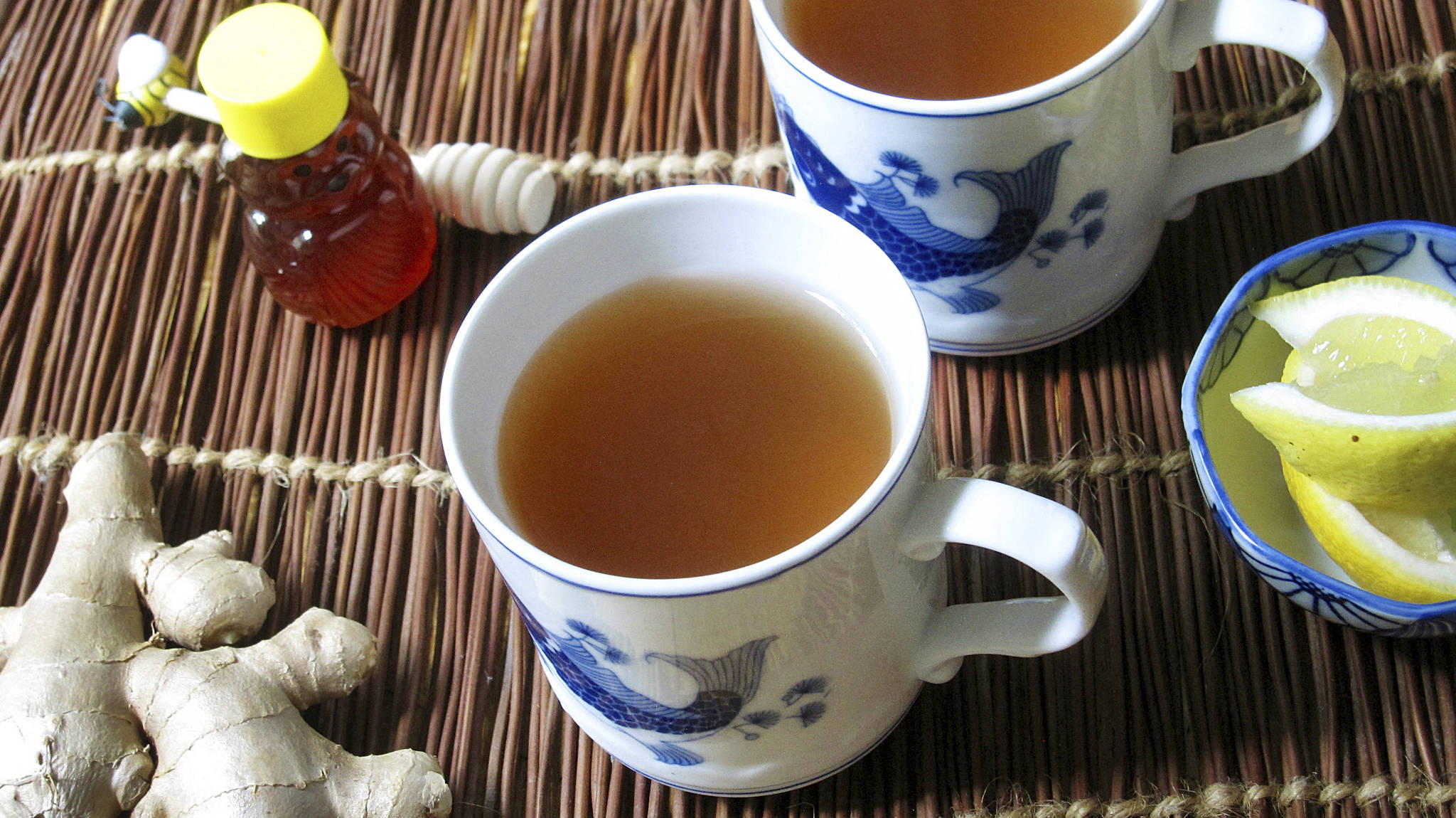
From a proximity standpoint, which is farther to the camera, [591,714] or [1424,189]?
[1424,189]

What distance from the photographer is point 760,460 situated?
2.36 feet

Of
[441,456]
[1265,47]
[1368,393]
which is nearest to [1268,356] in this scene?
[1368,393]

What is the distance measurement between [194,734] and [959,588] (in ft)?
1.58

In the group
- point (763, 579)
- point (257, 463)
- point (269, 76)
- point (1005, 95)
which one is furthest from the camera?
point (257, 463)

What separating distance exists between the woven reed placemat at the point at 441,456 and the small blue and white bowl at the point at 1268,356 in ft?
0.12

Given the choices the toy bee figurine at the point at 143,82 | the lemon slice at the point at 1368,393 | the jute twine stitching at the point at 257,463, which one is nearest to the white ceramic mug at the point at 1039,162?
the lemon slice at the point at 1368,393

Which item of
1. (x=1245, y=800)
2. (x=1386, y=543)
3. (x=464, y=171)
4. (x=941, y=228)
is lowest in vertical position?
(x=1245, y=800)

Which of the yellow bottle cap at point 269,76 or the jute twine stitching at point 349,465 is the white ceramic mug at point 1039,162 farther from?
the yellow bottle cap at point 269,76

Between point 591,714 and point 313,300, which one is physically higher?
point 313,300

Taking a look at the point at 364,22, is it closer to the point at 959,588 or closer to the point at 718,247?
the point at 718,247

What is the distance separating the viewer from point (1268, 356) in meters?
0.85

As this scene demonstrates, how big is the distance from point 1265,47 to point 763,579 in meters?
0.49

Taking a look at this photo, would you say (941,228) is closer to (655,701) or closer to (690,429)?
(690,429)

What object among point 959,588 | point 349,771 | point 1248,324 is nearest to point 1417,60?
point 1248,324
